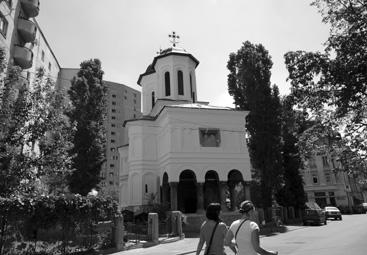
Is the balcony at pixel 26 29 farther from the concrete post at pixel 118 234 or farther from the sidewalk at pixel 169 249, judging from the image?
the sidewalk at pixel 169 249

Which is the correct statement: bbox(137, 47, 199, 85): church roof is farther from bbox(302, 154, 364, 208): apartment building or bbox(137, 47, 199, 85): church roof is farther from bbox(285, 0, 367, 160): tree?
bbox(302, 154, 364, 208): apartment building

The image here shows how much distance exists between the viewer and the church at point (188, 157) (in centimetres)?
2577

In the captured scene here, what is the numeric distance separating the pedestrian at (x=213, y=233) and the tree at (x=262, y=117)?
23835 mm

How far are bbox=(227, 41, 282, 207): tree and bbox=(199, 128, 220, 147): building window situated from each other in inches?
159

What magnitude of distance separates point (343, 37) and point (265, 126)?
22.0m

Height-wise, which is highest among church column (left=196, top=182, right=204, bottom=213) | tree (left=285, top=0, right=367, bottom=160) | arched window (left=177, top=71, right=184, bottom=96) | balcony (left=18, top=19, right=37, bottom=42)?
balcony (left=18, top=19, right=37, bottom=42)

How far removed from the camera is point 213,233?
198 inches

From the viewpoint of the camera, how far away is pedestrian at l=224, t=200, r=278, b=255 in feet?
15.5

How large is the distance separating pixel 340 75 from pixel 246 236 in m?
4.19

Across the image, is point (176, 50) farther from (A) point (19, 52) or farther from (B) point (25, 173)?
(B) point (25, 173)

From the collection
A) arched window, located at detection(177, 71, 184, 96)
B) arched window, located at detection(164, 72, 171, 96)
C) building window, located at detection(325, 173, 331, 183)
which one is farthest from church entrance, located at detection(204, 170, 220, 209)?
building window, located at detection(325, 173, 331, 183)

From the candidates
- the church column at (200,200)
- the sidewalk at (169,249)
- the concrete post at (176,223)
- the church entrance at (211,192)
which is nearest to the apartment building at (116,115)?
the church entrance at (211,192)

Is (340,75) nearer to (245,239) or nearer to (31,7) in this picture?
(245,239)

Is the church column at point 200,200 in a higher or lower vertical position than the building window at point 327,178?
lower
